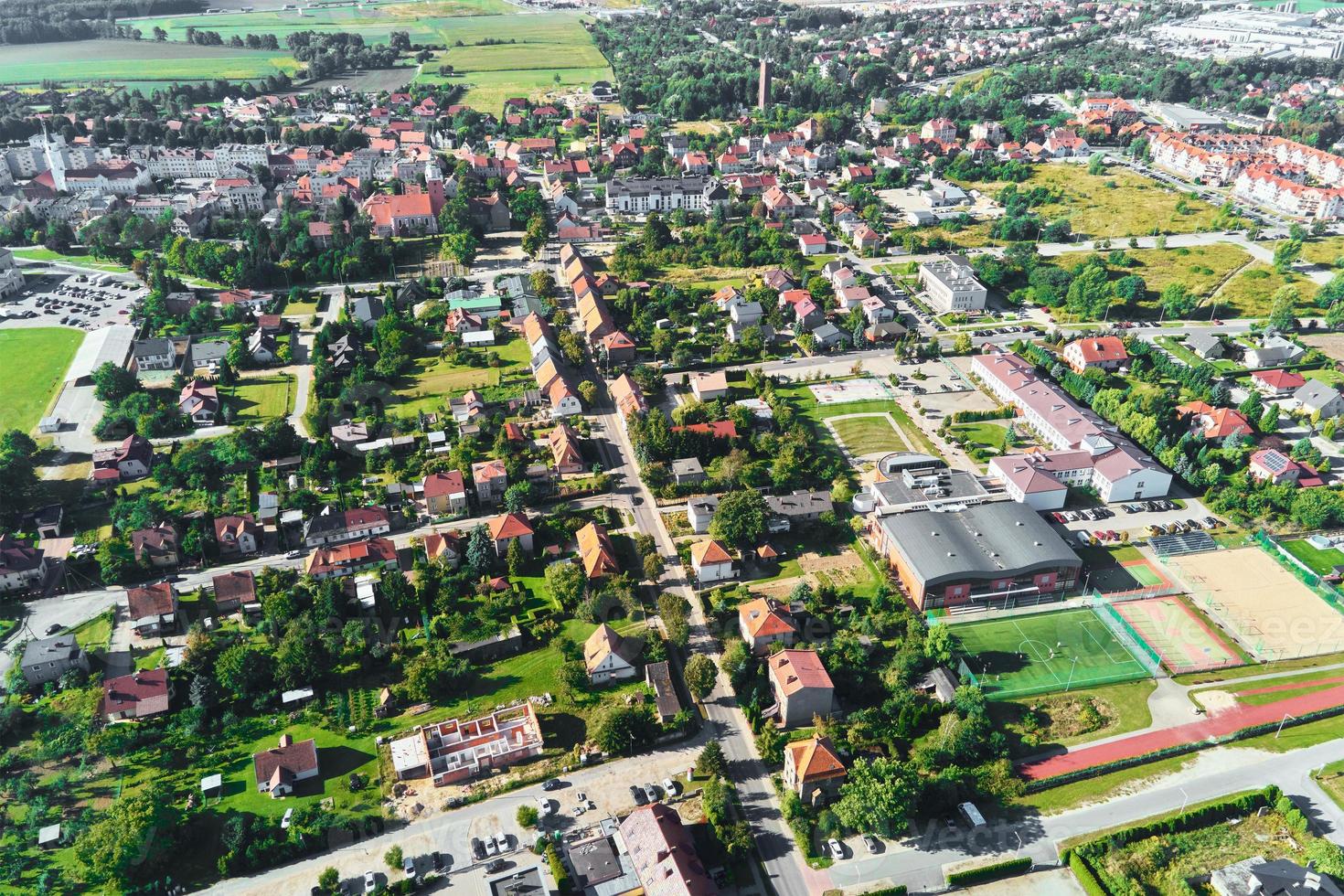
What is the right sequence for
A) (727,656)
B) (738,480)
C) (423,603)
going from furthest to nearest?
(738,480) → (423,603) → (727,656)

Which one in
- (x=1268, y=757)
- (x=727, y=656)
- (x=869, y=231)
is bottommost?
(x=1268, y=757)

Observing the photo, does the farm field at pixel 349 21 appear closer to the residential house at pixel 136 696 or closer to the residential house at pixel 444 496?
the residential house at pixel 444 496

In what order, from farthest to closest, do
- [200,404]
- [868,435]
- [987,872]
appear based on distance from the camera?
[200,404] → [868,435] → [987,872]

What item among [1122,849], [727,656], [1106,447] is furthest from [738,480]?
[1122,849]

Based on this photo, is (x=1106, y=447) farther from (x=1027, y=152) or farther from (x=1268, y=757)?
(x=1027, y=152)

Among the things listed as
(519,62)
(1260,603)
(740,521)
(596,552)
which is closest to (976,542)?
(740,521)

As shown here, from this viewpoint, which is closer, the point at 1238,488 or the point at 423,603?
the point at 423,603

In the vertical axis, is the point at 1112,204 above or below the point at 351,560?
above

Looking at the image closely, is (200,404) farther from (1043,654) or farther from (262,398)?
(1043,654)
